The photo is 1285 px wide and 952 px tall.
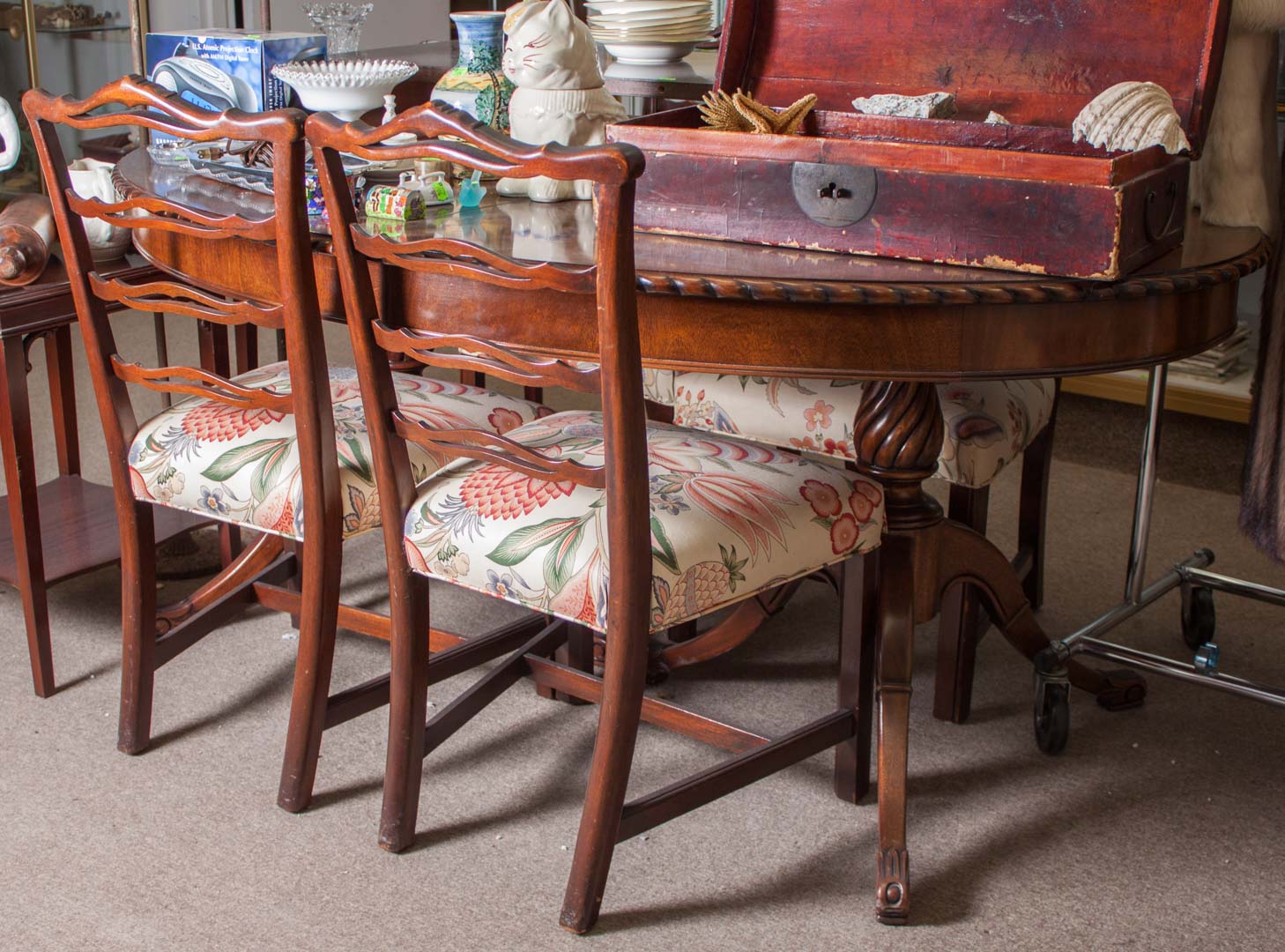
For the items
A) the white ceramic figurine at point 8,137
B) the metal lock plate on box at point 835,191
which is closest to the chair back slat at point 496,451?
the metal lock plate on box at point 835,191

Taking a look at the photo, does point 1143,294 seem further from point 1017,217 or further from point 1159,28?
point 1159,28

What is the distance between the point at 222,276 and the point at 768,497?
2.29 feet

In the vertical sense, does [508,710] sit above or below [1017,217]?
below

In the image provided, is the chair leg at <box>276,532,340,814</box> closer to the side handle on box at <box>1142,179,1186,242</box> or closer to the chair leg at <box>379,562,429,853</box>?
the chair leg at <box>379,562,429,853</box>

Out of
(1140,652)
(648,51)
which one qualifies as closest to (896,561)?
(1140,652)

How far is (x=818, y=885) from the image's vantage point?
1.67 meters

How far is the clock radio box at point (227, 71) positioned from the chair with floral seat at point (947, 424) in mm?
691

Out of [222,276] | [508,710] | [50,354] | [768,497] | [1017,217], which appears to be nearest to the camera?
[1017,217]

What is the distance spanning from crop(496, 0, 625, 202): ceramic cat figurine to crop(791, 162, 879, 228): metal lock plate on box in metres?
0.32

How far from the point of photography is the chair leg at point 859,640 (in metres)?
1.72

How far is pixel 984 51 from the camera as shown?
1784 mm

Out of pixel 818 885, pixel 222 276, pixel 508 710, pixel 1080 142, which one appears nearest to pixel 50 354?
pixel 222 276

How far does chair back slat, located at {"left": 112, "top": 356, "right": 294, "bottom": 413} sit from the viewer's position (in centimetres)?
163

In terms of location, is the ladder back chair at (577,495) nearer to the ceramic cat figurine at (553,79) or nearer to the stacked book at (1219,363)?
the ceramic cat figurine at (553,79)
